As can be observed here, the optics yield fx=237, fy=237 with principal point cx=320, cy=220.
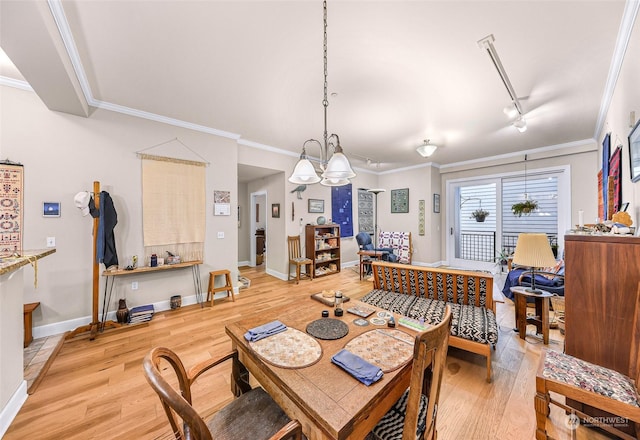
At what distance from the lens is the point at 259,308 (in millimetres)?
3586

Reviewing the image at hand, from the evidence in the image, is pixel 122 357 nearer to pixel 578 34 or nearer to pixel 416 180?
pixel 578 34

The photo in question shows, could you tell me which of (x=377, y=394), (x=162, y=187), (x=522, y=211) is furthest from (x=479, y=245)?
(x=162, y=187)

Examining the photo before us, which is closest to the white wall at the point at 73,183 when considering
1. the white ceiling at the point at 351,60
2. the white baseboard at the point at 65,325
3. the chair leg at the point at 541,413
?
the white baseboard at the point at 65,325

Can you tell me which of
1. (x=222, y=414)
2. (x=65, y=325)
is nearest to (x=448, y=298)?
(x=222, y=414)

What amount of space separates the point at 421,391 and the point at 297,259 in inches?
169

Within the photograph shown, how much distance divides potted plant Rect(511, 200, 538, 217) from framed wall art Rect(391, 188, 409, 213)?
2.32 metres

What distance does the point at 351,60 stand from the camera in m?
2.18

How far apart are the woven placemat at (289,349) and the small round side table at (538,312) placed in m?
2.58

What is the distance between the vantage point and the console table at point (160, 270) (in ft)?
9.76

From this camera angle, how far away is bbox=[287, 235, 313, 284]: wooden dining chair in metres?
4.98

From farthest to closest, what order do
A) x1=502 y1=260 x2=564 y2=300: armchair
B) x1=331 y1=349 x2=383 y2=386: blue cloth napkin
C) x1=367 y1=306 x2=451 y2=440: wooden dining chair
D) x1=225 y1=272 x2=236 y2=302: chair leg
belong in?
x1=225 y1=272 x2=236 y2=302: chair leg < x1=502 y1=260 x2=564 y2=300: armchair < x1=331 y1=349 x2=383 y2=386: blue cloth napkin < x1=367 y1=306 x2=451 y2=440: wooden dining chair

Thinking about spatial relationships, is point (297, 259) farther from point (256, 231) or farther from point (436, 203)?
point (436, 203)

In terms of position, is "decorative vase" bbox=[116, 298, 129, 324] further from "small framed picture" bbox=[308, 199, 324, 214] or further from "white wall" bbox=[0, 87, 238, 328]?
"small framed picture" bbox=[308, 199, 324, 214]

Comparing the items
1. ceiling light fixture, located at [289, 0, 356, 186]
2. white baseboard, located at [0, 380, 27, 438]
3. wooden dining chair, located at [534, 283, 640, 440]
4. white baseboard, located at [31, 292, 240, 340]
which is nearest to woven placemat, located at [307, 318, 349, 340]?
ceiling light fixture, located at [289, 0, 356, 186]
